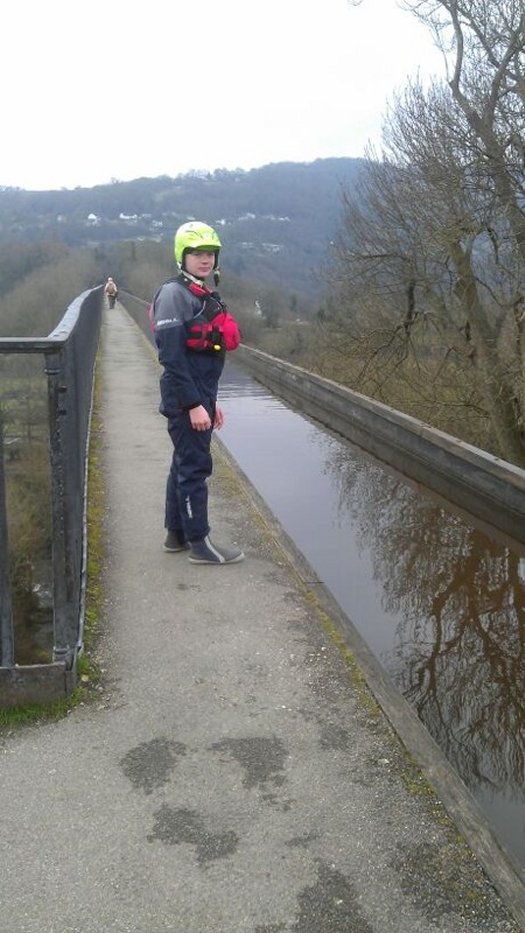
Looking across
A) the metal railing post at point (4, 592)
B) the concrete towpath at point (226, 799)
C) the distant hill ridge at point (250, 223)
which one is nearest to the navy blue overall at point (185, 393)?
the concrete towpath at point (226, 799)

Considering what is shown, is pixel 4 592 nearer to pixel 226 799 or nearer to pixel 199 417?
pixel 226 799

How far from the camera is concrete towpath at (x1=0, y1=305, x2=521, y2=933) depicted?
2521mm

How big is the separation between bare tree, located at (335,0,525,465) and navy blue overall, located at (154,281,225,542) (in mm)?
9202

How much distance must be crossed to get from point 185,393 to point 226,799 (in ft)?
7.83

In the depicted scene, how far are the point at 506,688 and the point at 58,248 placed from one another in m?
94.5

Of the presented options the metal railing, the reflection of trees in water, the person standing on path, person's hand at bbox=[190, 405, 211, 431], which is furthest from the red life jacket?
the reflection of trees in water

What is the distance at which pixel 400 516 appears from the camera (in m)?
7.94

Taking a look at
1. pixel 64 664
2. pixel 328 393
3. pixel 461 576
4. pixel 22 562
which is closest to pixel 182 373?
pixel 22 562

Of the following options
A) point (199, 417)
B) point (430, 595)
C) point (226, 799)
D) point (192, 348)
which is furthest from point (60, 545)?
point (430, 595)

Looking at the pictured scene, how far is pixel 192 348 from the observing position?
4836 mm

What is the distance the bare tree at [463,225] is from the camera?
1305 cm

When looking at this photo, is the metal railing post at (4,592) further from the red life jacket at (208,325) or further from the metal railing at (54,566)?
the red life jacket at (208,325)

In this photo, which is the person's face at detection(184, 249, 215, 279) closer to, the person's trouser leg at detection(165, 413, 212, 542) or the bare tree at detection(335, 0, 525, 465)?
the person's trouser leg at detection(165, 413, 212, 542)

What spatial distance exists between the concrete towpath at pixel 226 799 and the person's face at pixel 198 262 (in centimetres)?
185
